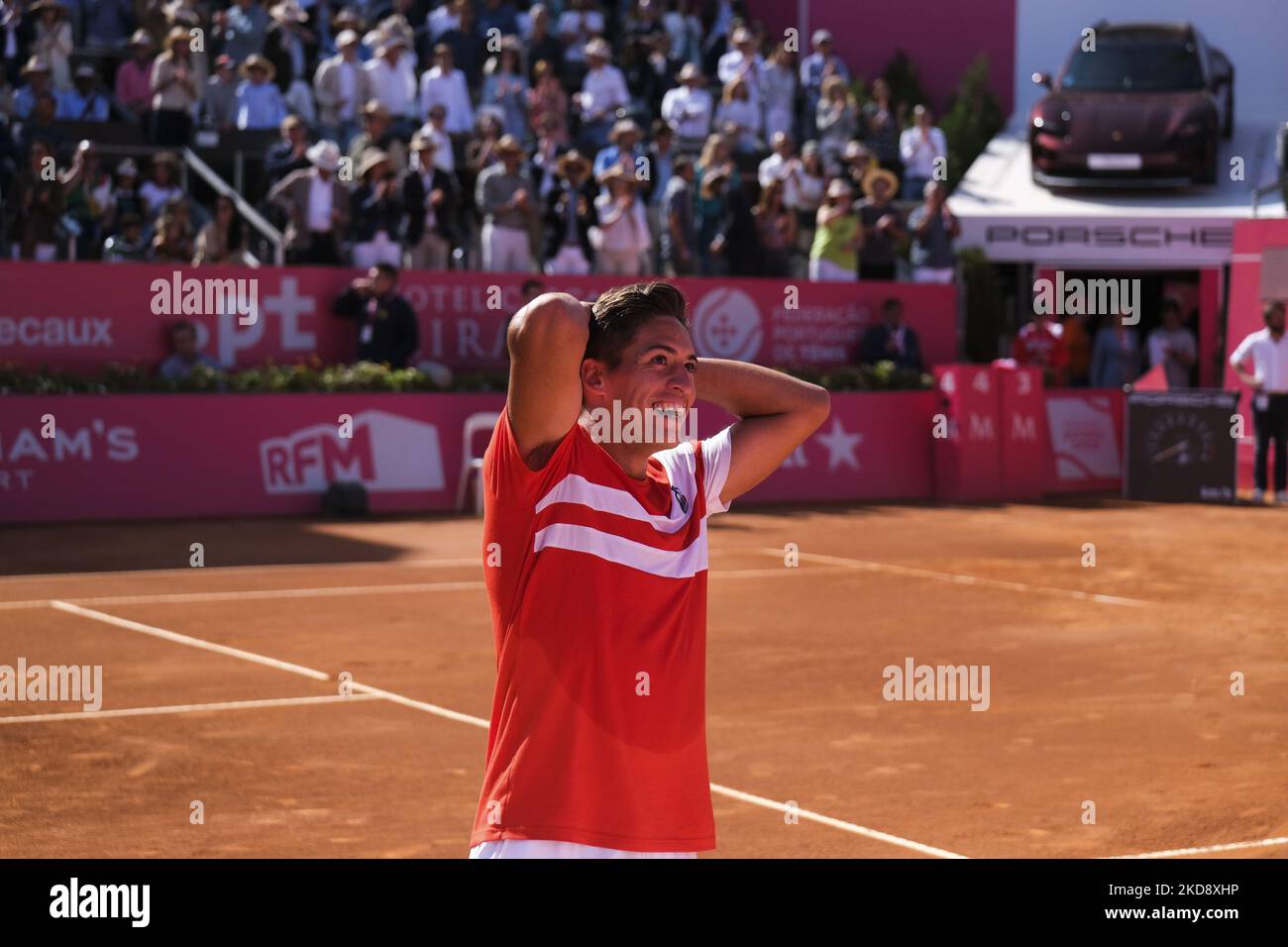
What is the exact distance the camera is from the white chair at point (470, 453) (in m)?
19.4

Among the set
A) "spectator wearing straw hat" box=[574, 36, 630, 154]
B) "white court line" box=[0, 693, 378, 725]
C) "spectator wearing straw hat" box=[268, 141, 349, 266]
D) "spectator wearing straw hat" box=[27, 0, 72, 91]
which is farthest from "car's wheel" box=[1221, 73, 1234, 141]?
"white court line" box=[0, 693, 378, 725]

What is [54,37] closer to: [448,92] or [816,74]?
[448,92]

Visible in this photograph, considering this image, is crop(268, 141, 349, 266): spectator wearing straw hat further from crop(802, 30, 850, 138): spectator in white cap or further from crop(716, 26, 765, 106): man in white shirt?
crop(802, 30, 850, 138): spectator in white cap

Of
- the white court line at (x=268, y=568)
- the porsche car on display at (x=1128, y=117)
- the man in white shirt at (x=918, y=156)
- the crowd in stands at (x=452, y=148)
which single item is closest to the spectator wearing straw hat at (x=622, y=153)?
the crowd in stands at (x=452, y=148)

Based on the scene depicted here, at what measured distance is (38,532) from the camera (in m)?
16.5

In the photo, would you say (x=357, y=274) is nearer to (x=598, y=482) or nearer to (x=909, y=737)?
(x=909, y=737)

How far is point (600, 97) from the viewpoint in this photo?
24344 millimetres

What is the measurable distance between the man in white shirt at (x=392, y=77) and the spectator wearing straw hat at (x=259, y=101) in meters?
1.22

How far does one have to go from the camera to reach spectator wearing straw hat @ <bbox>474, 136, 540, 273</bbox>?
823 inches

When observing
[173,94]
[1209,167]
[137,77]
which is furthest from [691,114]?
[1209,167]

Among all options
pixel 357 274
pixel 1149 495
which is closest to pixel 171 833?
pixel 357 274

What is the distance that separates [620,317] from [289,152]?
58.4ft

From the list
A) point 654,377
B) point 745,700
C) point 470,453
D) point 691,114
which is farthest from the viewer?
point 691,114
